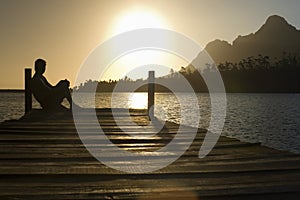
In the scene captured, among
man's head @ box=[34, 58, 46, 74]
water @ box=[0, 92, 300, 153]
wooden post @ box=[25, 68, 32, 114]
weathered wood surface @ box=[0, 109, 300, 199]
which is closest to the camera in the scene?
weathered wood surface @ box=[0, 109, 300, 199]

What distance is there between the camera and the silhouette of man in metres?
14.8

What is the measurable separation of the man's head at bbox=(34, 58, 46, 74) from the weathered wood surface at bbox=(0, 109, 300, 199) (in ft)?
26.4

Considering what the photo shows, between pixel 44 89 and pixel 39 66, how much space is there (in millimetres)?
780

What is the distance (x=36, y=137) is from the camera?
7832 mm

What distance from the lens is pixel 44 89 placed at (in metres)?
14.7

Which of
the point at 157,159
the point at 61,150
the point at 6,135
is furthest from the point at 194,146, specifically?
the point at 6,135

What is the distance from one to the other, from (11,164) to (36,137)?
2.74 m

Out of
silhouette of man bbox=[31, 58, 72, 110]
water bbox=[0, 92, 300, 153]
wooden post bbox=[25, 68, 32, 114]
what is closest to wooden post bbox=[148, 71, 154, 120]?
silhouette of man bbox=[31, 58, 72, 110]

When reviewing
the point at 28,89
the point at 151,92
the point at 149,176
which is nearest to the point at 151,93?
the point at 151,92

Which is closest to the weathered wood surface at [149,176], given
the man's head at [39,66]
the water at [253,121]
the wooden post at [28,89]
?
Answer: the man's head at [39,66]

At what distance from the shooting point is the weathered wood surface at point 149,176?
3979mm

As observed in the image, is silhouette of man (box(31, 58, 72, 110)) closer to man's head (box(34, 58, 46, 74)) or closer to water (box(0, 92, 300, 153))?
man's head (box(34, 58, 46, 74))

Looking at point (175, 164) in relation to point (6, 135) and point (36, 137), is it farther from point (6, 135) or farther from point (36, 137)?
point (6, 135)

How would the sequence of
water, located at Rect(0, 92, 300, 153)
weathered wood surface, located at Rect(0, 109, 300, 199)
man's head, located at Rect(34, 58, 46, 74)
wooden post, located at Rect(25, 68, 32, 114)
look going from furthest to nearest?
water, located at Rect(0, 92, 300, 153) < wooden post, located at Rect(25, 68, 32, 114) < man's head, located at Rect(34, 58, 46, 74) < weathered wood surface, located at Rect(0, 109, 300, 199)
